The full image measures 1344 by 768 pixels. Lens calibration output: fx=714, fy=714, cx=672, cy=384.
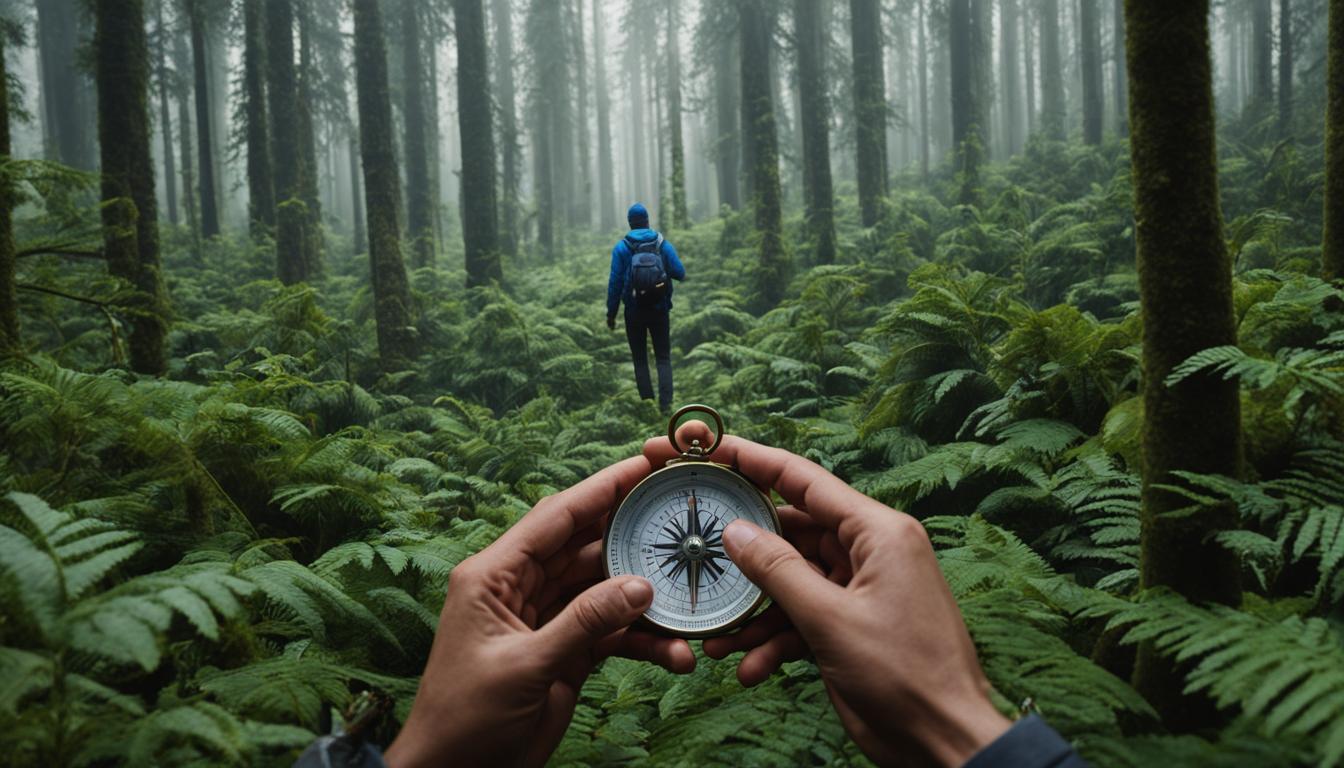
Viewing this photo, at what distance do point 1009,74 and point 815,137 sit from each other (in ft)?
101

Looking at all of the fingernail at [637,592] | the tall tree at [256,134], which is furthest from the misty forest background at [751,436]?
the tall tree at [256,134]

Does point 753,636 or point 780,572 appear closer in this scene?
point 780,572

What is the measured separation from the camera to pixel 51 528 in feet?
4.75

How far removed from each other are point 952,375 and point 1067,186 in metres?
16.2

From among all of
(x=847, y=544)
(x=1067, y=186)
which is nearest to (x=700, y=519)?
(x=847, y=544)

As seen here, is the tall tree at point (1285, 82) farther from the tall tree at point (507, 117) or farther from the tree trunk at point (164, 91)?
the tree trunk at point (164, 91)

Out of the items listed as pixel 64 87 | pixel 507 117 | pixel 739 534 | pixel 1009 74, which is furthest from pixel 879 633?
pixel 1009 74

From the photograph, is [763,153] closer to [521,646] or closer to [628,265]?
[628,265]

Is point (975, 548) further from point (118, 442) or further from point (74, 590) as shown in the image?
point (118, 442)

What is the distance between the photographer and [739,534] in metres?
2.04

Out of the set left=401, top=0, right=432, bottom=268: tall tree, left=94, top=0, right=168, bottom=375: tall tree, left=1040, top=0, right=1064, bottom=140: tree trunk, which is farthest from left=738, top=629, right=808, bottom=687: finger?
left=1040, top=0, right=1064, bottom=140: tree trunk

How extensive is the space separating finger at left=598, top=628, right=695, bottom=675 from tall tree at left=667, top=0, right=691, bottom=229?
1591cm

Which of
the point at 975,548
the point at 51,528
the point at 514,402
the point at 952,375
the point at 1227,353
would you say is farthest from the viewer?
the point at 514,402

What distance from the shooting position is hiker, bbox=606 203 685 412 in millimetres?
6176
